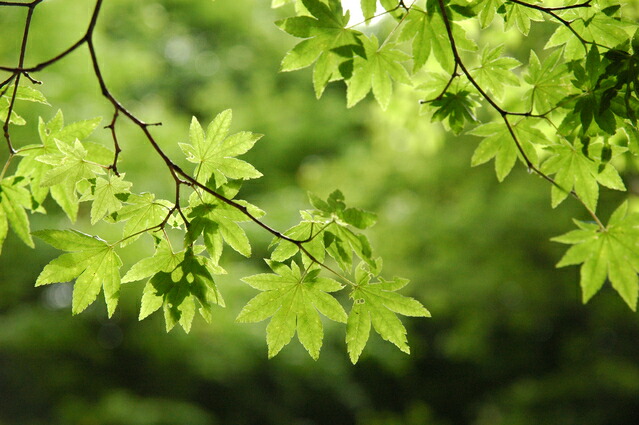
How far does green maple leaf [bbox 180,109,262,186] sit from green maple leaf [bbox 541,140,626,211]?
0.67m

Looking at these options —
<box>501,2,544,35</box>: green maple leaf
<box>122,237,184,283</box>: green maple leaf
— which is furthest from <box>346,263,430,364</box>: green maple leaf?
<box>501,2,544,35</box>: green maple leaf

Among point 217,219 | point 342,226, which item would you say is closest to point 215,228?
point 217,219

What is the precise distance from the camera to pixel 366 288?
1194mm

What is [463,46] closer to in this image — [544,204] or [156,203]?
[156,203]

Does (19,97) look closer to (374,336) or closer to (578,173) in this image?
(578,173)

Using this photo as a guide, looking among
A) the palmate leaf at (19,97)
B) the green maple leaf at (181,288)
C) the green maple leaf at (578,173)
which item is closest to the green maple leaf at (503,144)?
the green maple leaf at (578,173)

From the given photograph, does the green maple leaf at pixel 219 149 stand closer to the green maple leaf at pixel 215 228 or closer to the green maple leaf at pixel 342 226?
the green maple leaf at pixel 215 228

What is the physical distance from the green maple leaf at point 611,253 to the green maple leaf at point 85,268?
932 millimetres

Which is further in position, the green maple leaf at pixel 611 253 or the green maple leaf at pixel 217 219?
the green maple leaf at pixel 611 253

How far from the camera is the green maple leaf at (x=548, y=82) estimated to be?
126cm

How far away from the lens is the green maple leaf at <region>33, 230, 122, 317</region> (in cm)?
115

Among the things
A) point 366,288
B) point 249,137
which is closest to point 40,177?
point 249,137

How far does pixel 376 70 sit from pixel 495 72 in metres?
0.31

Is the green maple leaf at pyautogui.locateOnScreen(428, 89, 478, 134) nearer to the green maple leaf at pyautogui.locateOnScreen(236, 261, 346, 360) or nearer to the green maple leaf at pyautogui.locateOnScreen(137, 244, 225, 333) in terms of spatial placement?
the green maple leaf at pyautogui.locateOnScreen(236, 261, 346, 360)
